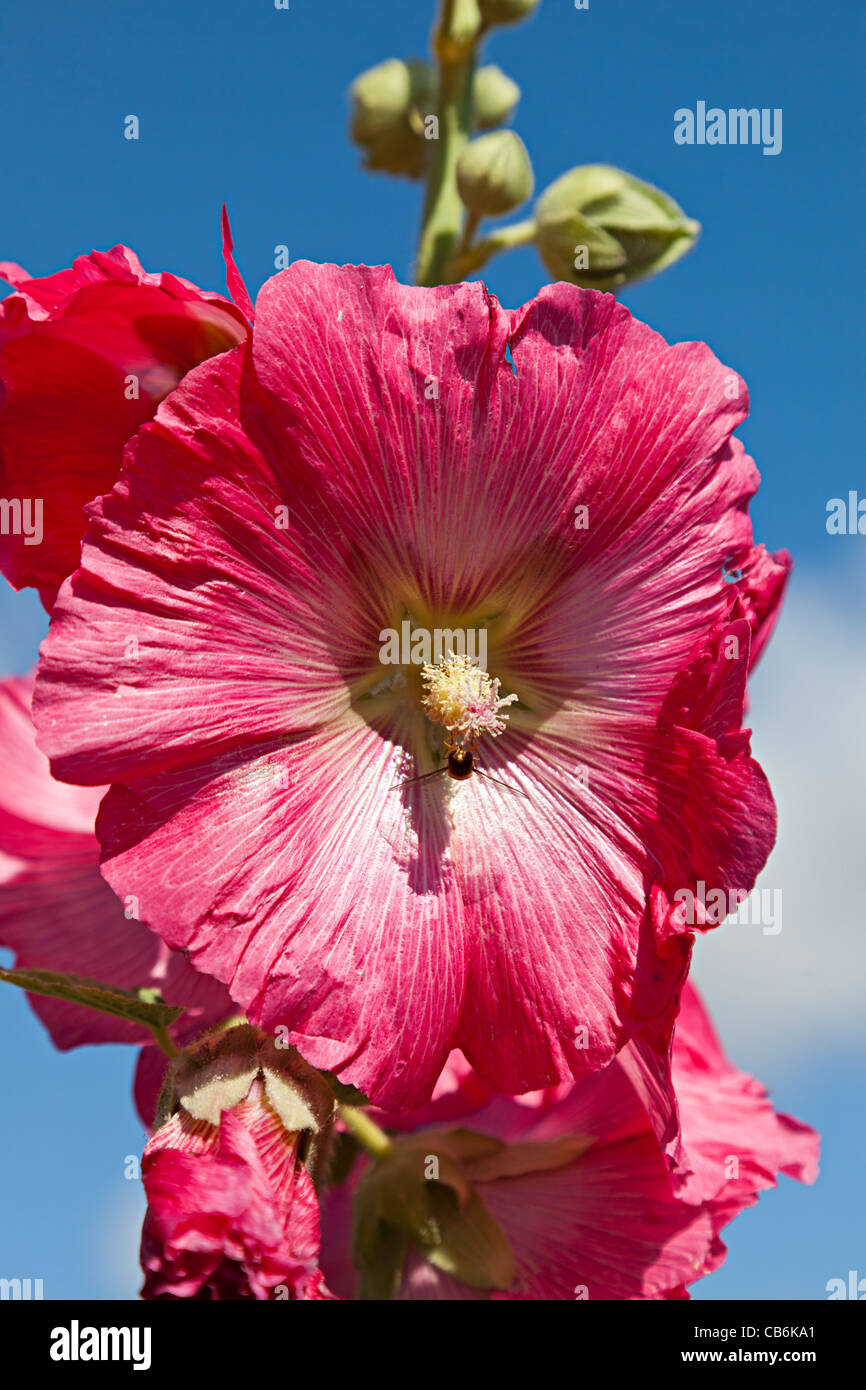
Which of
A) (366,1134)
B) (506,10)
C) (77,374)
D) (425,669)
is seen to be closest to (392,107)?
(506,10)

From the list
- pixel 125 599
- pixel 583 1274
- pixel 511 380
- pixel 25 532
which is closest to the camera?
pixel 125 599

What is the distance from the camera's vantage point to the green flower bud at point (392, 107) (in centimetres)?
275

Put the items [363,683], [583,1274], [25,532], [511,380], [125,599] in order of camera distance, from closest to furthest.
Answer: [125,599], [511,380], [25,532], [363,683], [583,1274]

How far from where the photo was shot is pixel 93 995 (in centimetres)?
190

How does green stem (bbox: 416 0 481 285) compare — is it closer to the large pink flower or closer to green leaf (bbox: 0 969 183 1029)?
the large pink flower

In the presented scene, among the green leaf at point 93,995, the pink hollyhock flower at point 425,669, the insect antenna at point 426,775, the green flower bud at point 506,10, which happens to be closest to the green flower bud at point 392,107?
the green flower bud at point 506,10

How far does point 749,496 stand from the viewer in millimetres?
1878

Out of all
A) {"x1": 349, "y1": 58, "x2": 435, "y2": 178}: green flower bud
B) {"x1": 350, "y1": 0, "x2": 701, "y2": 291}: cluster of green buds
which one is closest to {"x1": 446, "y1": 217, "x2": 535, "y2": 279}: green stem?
{"x1": 350, "y1": 0, "x2": 701, "y2": 291}: cluster of green buds

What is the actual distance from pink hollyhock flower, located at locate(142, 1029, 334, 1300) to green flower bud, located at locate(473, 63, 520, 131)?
2138 mm

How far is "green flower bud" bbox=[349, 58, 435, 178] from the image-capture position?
275 centimetres
